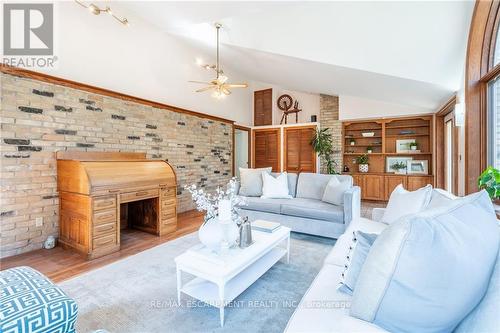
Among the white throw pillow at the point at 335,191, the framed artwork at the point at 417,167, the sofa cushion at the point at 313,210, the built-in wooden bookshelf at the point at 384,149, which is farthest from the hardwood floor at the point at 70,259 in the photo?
the framed artwork at the point at 417,167

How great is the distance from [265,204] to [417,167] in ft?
14.6

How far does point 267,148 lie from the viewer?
739cm

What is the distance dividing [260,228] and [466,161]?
2709mm

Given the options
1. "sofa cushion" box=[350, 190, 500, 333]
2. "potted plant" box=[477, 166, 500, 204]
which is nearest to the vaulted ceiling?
"potted plant" box=[477, 166, 500, 204]

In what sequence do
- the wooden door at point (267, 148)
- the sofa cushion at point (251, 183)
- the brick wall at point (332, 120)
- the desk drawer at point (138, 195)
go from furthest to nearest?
the wooden door at point (267, 148) → the brick wall at point (332, 120) → the sofa cushion at point (251, 183) → the desk drawer at point (138, 195)

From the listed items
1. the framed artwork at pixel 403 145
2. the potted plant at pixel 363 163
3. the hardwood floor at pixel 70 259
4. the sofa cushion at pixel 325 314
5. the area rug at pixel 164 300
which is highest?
the framed artwork at pixel 403 145

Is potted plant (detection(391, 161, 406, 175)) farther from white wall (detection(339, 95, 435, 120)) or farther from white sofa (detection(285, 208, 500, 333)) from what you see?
white sofa (detection(285, 208, 500, 333))

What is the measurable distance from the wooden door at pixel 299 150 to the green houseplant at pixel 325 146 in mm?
260

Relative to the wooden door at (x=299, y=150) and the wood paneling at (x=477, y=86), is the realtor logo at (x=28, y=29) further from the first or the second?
the wooden door at (x=299, y=150)

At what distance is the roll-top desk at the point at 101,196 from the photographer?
108 inches

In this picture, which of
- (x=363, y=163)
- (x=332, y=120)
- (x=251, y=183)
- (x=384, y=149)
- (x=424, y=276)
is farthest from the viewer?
(x=332, y=120)

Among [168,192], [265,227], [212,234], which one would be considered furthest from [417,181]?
[212,234]

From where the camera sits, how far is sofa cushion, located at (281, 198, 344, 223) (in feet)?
10.4

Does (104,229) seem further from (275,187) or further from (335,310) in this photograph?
(335,310)
